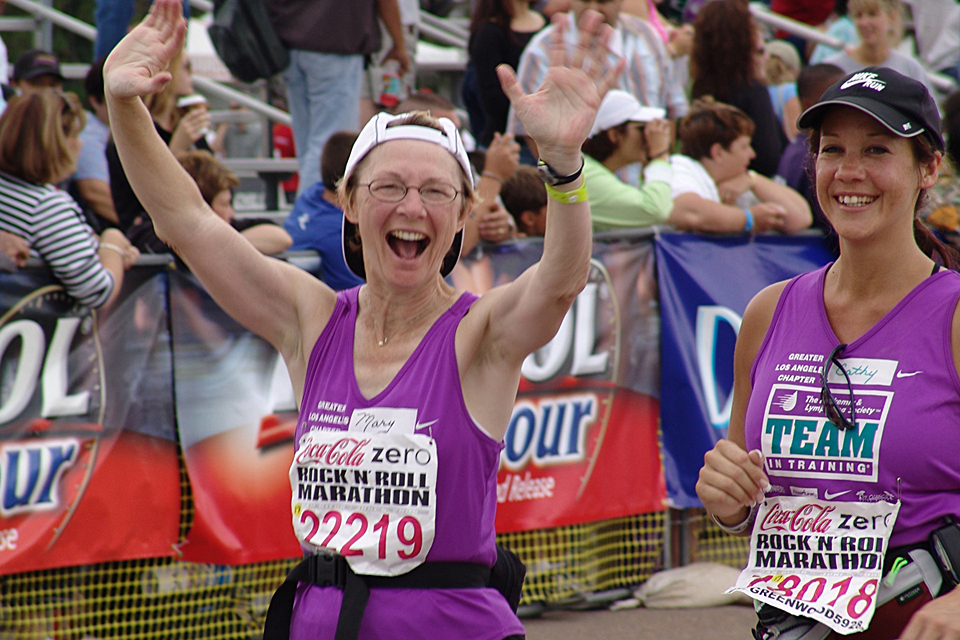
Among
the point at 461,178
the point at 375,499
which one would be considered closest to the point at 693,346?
the point at 461,178

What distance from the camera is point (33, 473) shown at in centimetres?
479

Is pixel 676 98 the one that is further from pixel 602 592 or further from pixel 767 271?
pixel 602 592

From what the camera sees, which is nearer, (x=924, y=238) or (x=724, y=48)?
(x=924, y=238)

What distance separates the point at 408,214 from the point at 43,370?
8.43 ft

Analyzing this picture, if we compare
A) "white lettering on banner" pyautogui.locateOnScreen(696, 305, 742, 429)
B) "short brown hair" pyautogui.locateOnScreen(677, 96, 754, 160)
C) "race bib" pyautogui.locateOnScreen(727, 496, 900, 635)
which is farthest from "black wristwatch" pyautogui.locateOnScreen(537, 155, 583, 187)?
"short brown hair" pyautogui.locateOnScreen(677, 96, 754, 160)

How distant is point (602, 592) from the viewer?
645 centimetres

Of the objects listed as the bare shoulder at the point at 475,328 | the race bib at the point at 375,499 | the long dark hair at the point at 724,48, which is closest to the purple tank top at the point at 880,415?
the bare shoulder at the point at 475,328

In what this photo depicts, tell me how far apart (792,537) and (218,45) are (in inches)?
202

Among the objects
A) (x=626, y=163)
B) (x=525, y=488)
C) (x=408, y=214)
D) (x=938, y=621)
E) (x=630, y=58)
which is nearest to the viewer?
(x=938, y=621)

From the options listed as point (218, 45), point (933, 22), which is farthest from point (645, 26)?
point (933, 22)

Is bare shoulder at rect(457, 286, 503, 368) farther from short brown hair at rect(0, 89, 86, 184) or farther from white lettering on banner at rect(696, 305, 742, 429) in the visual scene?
white lettering on banner at rect(696, 305, 742, 429)

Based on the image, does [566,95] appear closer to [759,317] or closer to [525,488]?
[759,317]

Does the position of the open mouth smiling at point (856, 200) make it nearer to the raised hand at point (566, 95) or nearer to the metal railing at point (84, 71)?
the raised hand at point (566, 95)

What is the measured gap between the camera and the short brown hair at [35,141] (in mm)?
4938
